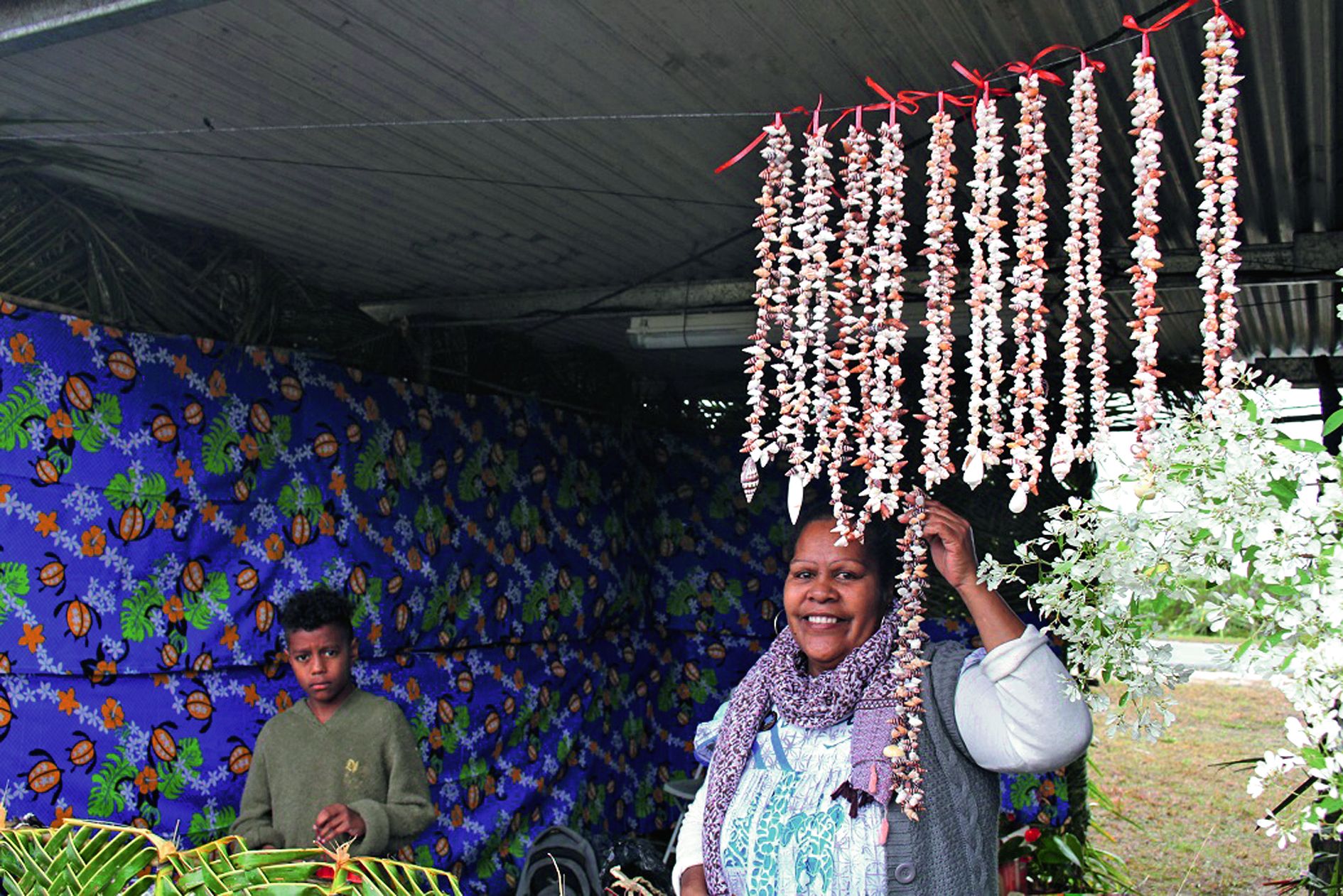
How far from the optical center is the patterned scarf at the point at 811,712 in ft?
6.29

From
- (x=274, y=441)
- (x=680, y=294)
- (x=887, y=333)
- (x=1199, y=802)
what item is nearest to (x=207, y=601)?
(x=274, y=441)

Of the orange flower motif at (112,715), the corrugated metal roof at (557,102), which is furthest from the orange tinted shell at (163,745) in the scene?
the corrugated metal roof at (557,102)

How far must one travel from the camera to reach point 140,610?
3412 mm

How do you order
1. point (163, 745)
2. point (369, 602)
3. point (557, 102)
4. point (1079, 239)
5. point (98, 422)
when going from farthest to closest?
point (369, 602) → point (163, 745) → point (98, 422) → point (557, 102) → point (1079, 239)

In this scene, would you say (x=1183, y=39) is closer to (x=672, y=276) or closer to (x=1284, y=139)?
(x=1284, y=139)

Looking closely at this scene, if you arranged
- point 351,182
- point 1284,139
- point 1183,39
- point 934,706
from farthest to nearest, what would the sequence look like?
1. point 351,182
2. point 1284,139
3. point 1183,39
4. point 934,706

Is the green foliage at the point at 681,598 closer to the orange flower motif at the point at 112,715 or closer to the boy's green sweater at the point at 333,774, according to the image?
the boy's green sweater at the point at 333,774

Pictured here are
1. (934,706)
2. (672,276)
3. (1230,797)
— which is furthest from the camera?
(1230,797)

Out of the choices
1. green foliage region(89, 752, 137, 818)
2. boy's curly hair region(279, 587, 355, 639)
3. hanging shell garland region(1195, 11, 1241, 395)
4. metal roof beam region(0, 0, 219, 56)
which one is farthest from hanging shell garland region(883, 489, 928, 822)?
Result: green foliage region(89, 752, 137, 818)

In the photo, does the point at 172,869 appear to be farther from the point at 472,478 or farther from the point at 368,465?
the point at 472,478

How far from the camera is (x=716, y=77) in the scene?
2.46 m

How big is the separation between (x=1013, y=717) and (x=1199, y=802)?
8.61m

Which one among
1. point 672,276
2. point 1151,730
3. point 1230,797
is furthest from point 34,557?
point 1230,797

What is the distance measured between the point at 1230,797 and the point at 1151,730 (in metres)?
9.51
